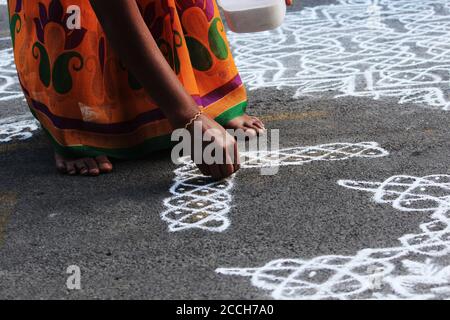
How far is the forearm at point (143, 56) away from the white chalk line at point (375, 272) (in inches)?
29.7

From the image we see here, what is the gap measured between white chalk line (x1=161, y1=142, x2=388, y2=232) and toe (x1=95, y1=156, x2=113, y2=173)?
231 millimetres

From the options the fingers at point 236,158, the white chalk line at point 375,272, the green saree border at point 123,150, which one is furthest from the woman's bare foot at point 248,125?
the white chalk line at point 375,272

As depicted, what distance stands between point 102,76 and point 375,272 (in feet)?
4.36

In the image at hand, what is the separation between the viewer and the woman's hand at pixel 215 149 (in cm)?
270

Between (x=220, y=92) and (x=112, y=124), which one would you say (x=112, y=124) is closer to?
(x=112, y=124)

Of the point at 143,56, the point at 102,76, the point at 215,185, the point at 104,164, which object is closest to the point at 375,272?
the point at 215,185

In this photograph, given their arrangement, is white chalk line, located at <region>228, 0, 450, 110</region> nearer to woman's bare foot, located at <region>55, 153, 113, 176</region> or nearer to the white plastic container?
the white plastic container

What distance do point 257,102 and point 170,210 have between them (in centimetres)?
115

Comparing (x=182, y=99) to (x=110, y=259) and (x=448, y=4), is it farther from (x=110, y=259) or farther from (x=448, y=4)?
(x=448, y=4)

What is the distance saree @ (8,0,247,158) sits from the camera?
297cm

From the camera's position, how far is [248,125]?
3.16 metres

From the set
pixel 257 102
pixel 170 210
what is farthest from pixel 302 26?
pixel 170 210

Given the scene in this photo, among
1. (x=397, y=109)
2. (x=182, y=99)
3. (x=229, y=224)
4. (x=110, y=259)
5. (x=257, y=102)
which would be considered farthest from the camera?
(x=257, y=102)
